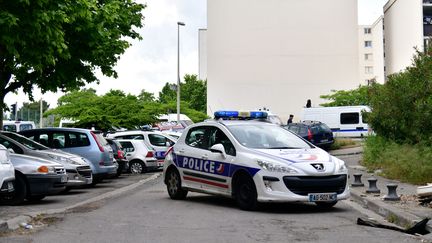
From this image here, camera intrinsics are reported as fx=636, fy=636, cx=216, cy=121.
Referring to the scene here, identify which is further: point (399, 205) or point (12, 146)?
point (12, 146)

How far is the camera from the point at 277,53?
67562 mm

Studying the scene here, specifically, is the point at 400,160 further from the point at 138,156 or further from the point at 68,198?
the point at 138,156

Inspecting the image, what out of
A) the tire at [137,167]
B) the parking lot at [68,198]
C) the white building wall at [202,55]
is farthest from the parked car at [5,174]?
the white building wall at [202,55]

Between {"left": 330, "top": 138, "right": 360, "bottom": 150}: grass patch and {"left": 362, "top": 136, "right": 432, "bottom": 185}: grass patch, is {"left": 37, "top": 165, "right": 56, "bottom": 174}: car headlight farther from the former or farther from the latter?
{"left": 330, "top": 138, "right": 360, "bottom": 150}: grass patch

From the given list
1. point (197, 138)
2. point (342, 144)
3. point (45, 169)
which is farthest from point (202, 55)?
point (45, 169)

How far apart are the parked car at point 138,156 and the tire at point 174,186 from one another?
9.50m

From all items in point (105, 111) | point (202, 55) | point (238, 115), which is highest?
point (202, 55)

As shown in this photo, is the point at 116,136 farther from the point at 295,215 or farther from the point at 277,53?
the point at 277,53

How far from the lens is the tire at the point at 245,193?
11.1 meters

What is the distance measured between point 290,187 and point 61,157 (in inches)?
266

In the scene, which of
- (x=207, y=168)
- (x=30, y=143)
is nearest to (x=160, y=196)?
(x=207, y=168)

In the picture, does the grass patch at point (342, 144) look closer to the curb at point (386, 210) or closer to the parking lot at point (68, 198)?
the parking lot at point (68, 198)

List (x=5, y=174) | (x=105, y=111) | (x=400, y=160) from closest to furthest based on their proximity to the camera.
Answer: (x=5, y=174), (x=400, y=160), (x=105, y=111)

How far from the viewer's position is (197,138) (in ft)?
42.5
